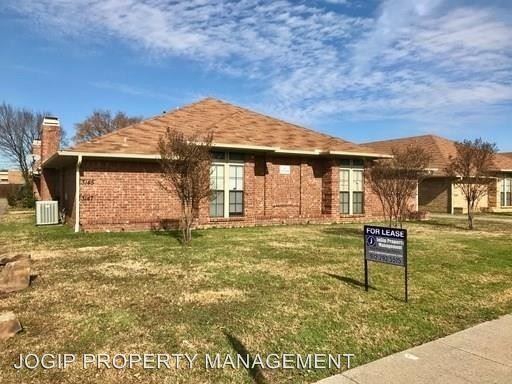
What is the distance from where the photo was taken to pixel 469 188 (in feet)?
50.6

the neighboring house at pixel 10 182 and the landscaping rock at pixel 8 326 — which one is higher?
the neighboring house at pixel 10 182

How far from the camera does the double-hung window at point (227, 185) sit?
14828 mm

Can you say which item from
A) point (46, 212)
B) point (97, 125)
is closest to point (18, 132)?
point (97, 125)

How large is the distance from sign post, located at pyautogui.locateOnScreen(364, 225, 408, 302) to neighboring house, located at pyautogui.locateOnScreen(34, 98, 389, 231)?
8.67 meters

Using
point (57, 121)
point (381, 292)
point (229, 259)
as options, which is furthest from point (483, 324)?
point (57, 121)

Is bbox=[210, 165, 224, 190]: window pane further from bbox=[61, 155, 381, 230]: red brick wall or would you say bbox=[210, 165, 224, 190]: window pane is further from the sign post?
the sign post

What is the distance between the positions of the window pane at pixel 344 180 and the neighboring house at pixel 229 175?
0.14 ft

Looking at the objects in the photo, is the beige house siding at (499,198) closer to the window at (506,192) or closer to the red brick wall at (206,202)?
the window at (506,192)

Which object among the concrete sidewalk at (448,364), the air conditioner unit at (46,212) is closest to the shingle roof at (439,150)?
the air conditioner unit at (46,212)

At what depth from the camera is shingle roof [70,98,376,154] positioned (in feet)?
45.4

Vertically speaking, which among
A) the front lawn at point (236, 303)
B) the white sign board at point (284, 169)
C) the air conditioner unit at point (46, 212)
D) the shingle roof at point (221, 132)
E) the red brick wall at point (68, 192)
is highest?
the shingle roof at point (221, 132)

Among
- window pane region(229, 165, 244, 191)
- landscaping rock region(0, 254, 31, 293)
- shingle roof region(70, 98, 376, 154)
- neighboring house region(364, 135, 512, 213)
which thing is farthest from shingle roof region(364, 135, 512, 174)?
landscaping rock region(0, 254, 31, 293)

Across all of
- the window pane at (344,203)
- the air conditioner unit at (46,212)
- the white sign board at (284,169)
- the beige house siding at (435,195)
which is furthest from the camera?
the beige house siding at (435,195)

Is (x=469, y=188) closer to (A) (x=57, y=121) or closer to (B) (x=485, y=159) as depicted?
(B) (x=485, y=159)
